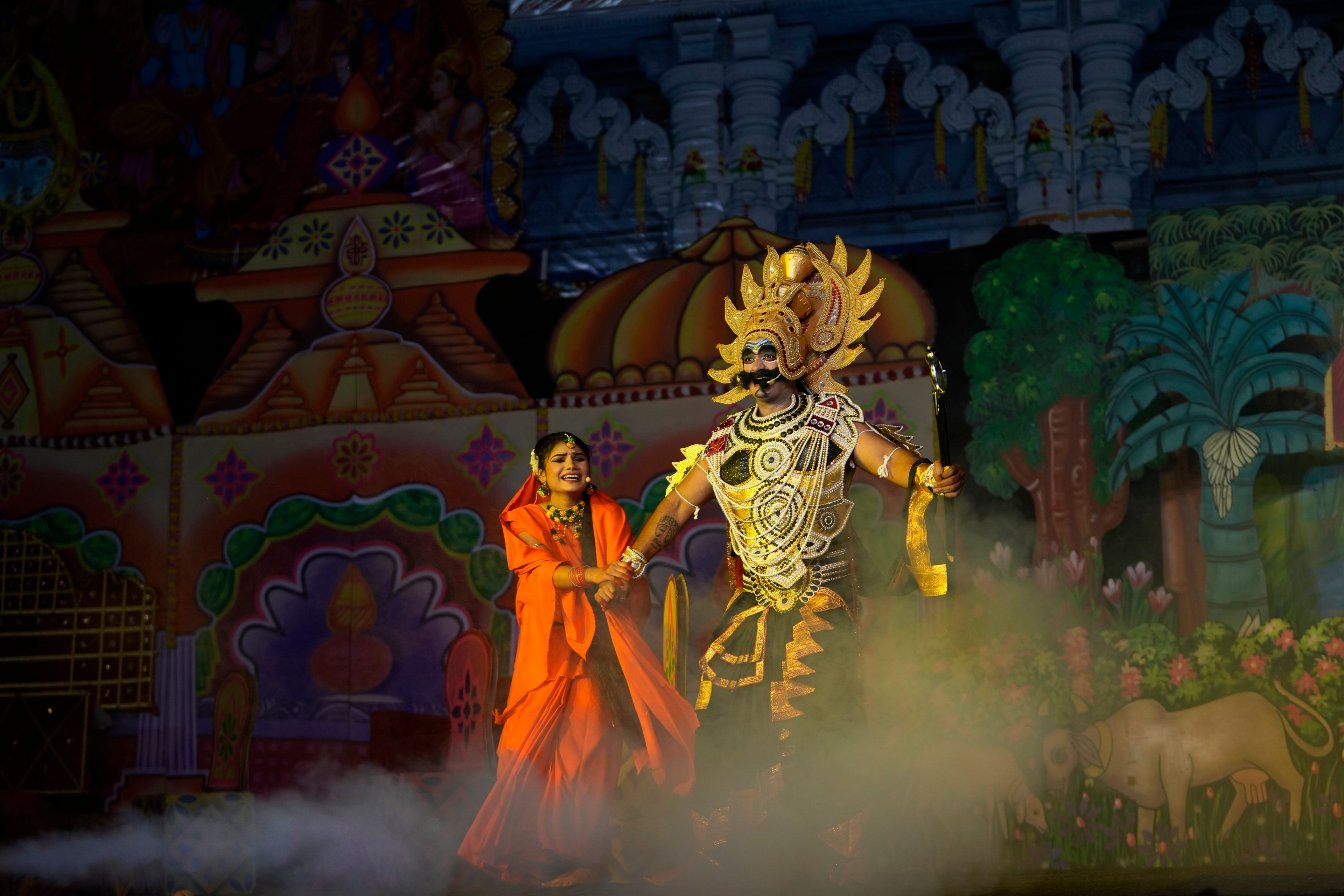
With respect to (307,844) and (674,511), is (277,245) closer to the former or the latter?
(307,844)

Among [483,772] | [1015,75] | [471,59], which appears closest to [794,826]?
[483,772]

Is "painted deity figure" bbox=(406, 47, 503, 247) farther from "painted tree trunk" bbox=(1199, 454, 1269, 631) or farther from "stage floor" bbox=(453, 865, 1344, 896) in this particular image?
"painted tree trunk" bbox=(1199, 454, 1269, 631)

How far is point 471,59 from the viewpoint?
6055 millimetres

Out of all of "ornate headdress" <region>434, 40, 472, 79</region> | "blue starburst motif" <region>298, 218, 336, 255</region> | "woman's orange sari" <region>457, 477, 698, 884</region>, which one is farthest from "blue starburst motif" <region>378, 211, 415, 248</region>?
"woman's orange sari" <region>457, 477, 698, 884</region>

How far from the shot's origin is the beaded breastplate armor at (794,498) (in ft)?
13.0

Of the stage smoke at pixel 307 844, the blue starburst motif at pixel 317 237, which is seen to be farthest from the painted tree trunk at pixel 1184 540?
the blue starburst motif at pixel 317 237

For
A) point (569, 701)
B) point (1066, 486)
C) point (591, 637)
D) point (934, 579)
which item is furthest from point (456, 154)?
point (934, 579)

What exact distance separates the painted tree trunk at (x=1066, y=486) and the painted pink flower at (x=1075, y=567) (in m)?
0.02

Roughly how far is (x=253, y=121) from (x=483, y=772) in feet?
9.99

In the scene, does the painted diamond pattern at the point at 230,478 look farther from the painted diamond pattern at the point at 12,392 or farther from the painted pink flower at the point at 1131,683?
the painted pink flower at the point at 1131,683

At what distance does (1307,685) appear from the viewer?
4.73 metres

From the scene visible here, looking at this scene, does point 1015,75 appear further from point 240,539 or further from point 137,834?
point 137,834

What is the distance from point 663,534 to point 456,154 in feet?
8.19

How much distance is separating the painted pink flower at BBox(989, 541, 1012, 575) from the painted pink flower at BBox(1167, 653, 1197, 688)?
0.65 metres
